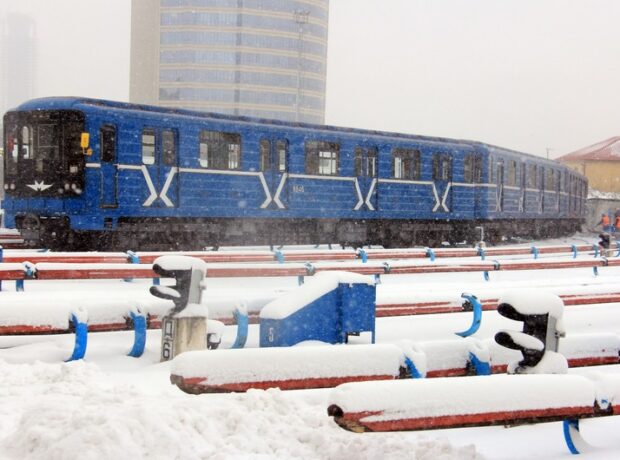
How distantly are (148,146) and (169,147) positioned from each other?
0.54 m

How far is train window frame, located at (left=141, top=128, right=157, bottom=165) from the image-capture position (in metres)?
17.1

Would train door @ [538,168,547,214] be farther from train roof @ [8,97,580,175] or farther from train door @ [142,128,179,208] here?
train door @ [142,128,179,208]

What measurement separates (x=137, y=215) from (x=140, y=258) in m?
4.65

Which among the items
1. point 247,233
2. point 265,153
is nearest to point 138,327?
point 247,233

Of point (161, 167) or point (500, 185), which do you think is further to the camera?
point (500, 185)

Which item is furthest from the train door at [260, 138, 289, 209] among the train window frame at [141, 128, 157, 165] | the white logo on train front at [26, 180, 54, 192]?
the white logo on train front at [26, 180, 54, 192]

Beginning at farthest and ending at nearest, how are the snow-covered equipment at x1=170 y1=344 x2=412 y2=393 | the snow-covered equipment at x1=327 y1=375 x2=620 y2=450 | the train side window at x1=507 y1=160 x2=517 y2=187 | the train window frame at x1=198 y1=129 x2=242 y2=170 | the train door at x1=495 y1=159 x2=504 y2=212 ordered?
1. the train side window at x1=507 y1=160 x2=517 y2=187
2. the train door at x1=495 y1=159 x2=504 y2=212
3. the train window frame at x1=198 y1=129 x2=242 y2=170
4. the snow-covered equipment at x1=170 y1=344 x2=412 y2=393
5. the snow-covered equipment at x1=327 y1=375 x2=620 y2=450

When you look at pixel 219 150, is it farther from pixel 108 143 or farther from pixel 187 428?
pixel 187 428

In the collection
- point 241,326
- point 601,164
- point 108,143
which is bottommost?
point 241,326

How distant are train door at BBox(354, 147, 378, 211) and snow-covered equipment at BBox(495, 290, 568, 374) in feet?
55.0

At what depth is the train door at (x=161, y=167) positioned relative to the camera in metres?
17.2

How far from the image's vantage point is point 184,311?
21.7ft

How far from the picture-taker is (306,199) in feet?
67.0

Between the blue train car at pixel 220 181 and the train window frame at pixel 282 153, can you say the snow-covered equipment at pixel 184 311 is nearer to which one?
the blue train car at pixel 220 181
